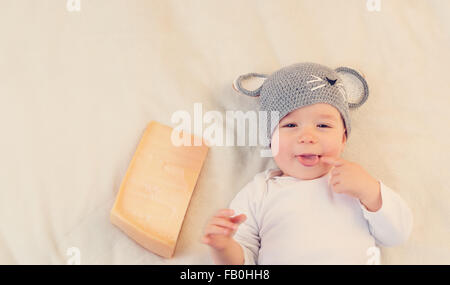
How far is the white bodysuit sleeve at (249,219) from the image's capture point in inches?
41.4

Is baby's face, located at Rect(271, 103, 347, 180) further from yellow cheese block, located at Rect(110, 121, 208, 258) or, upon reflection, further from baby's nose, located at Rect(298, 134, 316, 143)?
yellow cheese block, located at Rect(110, 121, 208, 258)

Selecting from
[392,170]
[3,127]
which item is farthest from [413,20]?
[3,127]

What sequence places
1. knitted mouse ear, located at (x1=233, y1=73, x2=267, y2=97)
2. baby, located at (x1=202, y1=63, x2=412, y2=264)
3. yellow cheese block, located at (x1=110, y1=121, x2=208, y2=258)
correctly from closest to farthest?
baby, located at (x1=202, y1=63, x2=412, y2=264), yellow cheese block, located at (x1=110, y1=121, x2=208, y2=258), knitted mouse ear, located at (x1=233, y1=73, x2=267, y2=97)

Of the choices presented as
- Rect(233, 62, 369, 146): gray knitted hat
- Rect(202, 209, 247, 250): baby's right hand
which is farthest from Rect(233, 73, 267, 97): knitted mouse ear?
Rect(202, 209, 247, 250): baby's right hand

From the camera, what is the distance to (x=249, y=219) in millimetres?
1091

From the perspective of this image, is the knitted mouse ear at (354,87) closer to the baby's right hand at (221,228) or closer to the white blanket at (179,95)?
the white blanket at (179,95)

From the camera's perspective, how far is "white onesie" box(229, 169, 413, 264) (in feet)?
3.25

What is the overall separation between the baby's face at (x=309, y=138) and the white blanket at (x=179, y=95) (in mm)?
167

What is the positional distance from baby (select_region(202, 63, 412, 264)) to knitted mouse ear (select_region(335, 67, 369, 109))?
2.5 inches

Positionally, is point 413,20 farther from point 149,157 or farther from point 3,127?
point 3,127

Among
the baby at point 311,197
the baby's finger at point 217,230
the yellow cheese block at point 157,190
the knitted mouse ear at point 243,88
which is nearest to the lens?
the baby's finger at point 217,230

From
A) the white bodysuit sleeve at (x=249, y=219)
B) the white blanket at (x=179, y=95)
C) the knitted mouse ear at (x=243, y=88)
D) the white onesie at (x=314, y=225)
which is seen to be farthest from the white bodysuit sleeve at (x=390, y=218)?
the knitted mouse ear at (x=243, y=88)

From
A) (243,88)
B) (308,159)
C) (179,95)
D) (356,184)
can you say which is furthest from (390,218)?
(179,95)

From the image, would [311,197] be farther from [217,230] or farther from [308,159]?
[217,230]
